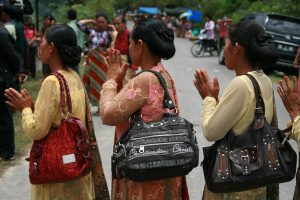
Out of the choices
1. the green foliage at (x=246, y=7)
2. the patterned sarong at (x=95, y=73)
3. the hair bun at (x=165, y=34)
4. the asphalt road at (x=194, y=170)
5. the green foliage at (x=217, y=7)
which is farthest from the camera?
the green foliage at (x=217, y=7)

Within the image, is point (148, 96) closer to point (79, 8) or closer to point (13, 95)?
point (13, 95)

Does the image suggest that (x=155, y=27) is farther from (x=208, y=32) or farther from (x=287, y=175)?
(x=208, y=32)

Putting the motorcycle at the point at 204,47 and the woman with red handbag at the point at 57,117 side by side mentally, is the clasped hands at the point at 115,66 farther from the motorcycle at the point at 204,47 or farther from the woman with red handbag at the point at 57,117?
the motorcycle at the point at 204,47

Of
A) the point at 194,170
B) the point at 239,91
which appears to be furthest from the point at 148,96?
the point at 194,170

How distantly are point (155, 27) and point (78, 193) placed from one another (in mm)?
1172

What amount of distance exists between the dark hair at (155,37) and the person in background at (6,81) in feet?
11.4

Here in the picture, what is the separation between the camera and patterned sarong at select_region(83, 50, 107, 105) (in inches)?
372

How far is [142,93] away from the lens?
296cm

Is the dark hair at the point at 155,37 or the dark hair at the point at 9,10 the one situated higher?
the dark hair at the point at 155,37

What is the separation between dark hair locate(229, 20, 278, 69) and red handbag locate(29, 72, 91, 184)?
1.09 meters

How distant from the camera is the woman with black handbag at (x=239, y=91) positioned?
2887 millimetres

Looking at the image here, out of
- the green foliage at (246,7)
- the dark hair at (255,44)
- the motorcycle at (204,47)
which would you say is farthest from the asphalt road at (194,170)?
the motorcycle at (204,47)

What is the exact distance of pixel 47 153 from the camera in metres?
3.26

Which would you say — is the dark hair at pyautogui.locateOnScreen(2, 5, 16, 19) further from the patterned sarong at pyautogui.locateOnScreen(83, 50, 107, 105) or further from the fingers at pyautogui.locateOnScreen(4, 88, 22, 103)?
the fingers at pyautogui.locateOnScreen(4, 88, 22, 103)
